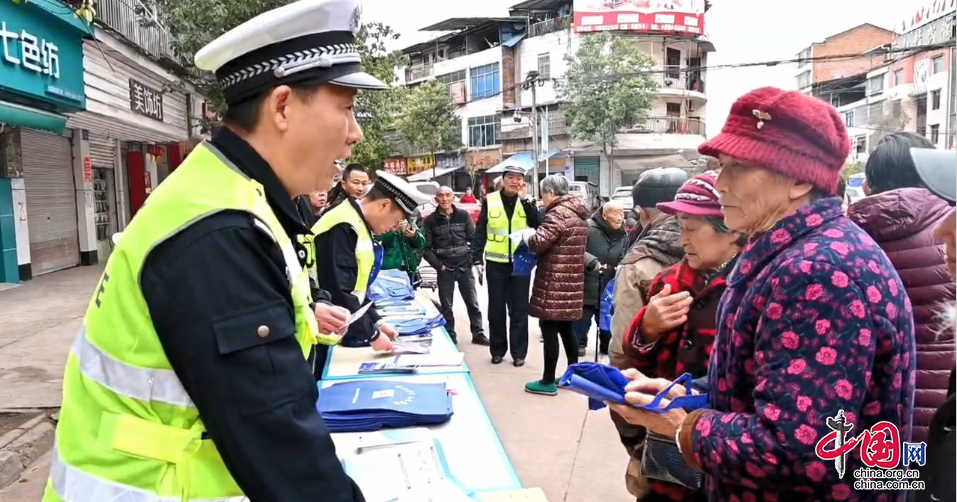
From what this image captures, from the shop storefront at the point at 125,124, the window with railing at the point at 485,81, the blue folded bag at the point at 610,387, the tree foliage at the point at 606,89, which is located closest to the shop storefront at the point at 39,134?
the shop storefront at the point at 125,124

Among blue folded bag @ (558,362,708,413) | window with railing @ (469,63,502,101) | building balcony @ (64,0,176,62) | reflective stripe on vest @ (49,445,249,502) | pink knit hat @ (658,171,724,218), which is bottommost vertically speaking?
→ blue folded bag @ (558,362,708,413)

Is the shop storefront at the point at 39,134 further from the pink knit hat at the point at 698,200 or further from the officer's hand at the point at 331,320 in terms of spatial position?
the pink knit hat at the point at 698,200

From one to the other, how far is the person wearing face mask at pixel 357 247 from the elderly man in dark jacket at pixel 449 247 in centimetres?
312

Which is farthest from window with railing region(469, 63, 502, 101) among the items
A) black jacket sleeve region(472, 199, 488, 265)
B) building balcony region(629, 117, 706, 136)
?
black jacket sleeve region(472, 199, 488, 265)

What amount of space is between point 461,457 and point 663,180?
1.93 meters

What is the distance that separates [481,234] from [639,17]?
1015 inches

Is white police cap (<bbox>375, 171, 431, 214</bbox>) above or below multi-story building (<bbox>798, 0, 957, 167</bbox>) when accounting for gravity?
below

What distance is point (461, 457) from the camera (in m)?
1.81

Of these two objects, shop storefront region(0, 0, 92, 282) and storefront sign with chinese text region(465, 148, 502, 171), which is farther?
storefront sign with chinese text region(465, 148, 502, 171)

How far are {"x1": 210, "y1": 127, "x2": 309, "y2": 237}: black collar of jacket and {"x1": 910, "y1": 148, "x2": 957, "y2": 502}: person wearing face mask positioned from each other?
1.17 metres

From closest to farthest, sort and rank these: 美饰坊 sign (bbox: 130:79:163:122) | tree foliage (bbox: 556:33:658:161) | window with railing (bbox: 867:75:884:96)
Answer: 美饰坊 sign (bbox: 130:79:163:122), tree foliage (bbox: 556:33:658:161), window with railing (bbox: 867:75:884:96)

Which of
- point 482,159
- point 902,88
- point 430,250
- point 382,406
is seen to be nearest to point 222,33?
point 430,250

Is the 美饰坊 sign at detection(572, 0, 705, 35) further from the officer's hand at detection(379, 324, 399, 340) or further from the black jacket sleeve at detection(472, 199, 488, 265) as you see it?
the officer's hand at detection(379, 324, 399, 340)

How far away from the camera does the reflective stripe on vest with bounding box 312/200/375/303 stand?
9.87ft
